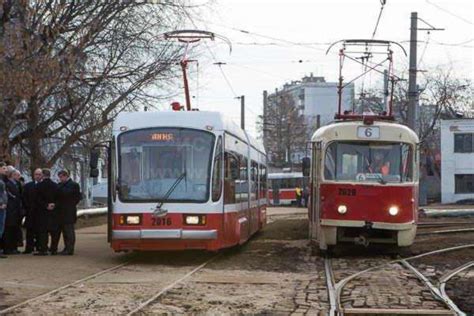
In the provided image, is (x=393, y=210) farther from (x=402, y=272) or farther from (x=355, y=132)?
(x=402, y=272)

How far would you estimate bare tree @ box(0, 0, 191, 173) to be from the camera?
20.8 meters

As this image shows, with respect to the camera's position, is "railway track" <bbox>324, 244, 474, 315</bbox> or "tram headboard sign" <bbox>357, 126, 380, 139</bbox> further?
"tram headboard sign" <bbox>357, 126, 380, 139</bbox>

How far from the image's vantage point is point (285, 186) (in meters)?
62.8

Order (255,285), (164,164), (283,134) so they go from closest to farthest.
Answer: (255,285) → (164,164) → (283,134)

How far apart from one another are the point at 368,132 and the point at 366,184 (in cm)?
111

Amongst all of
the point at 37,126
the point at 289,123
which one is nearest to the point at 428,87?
the point at 289,123

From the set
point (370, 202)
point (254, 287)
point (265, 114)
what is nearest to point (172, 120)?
point (370, 202)

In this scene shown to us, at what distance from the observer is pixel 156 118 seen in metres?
15.7

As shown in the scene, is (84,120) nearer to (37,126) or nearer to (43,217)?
(37,126)

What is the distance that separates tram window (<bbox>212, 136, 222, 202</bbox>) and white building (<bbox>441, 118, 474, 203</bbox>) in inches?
1917

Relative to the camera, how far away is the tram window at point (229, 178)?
51.9 ft

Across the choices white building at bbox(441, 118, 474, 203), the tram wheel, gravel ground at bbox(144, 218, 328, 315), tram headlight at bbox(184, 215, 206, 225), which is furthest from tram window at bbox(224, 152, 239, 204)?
white building at bbox(441, 118, 474, 203)

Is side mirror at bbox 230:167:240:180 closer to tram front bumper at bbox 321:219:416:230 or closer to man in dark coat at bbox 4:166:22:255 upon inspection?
tram front bumper at bbox 321:219:416:230

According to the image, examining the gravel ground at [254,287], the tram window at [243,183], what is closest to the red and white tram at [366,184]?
the gravel ground at [254,287]
